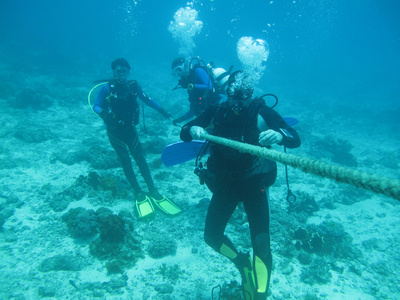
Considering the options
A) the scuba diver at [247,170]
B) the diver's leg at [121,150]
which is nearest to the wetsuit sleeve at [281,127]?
the scuba diver at [247,170]

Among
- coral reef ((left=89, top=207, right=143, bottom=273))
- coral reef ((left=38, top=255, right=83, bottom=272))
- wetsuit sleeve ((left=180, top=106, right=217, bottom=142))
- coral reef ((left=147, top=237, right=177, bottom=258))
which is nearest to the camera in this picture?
wetsuit sleeve ((left=180, top=106, right=217, bottom=142))

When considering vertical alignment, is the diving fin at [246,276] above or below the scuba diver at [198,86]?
below

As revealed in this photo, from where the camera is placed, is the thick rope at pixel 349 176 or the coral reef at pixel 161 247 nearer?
the thick rope at pixel 349 176

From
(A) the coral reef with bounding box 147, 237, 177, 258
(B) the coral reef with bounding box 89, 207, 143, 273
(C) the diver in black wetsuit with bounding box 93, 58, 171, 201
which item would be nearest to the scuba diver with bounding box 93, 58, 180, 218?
(C) the diver in black wetsuit with bounding box 93, 58, 171, 201

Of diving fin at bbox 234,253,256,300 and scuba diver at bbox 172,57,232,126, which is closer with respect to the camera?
diving fin at bbox 234,253,256,300

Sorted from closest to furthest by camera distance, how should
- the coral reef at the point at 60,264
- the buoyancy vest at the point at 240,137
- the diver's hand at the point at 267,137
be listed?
the diver's hand at the point at 267,137 → the buoyancy vest at the point at 240,137 → the coral reef at the point at 60,264

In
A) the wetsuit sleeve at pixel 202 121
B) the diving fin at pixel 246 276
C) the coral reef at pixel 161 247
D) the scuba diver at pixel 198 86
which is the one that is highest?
the scuba diver at pixel 198 86

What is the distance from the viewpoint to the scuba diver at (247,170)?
3.23 metres

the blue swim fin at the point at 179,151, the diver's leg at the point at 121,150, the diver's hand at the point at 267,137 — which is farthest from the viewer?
the diver's leg at the point at 121,150

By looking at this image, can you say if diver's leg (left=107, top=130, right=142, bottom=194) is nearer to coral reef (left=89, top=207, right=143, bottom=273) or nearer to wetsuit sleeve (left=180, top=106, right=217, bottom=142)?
coral reef (left=89, top=207, right=143, bottom=273)

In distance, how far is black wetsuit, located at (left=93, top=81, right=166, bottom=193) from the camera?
6203 mm

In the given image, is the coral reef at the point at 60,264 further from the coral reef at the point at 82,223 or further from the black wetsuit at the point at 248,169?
the black wetsuit at the point at 248,169

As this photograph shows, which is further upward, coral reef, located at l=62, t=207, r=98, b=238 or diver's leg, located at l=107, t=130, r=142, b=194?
diver's leg, located at l=107, t=130, r=142, b=194

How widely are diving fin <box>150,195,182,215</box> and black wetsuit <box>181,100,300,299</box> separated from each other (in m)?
3.06
